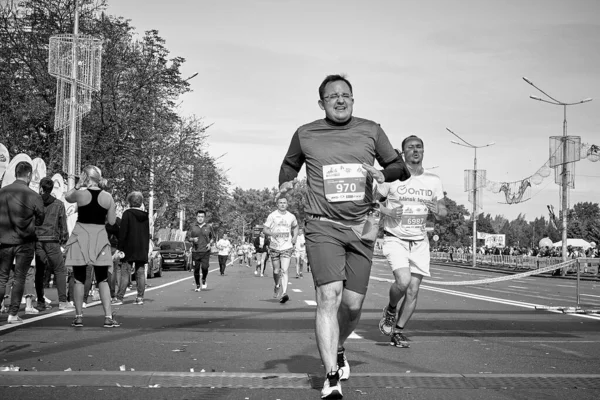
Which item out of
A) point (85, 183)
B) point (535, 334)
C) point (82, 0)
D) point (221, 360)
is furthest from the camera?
point (82, 0)

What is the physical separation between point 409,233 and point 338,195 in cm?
309

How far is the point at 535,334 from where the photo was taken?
9.16 metres

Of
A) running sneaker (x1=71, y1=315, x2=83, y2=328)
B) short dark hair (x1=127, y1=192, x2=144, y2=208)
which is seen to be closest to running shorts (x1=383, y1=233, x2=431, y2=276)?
running sneaker (x1=71, y1=315, x2=83, y2=328)

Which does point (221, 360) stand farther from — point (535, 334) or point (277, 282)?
point (277, 282)

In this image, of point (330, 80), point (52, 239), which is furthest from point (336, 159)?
point (52, 239)

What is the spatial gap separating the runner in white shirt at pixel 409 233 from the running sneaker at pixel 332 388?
3075 mm

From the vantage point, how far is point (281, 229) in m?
14.0

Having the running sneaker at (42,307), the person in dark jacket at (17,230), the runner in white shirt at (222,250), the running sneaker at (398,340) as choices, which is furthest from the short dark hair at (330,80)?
the runner in white shirt at (222,250)

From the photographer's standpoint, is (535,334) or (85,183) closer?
(535,334)

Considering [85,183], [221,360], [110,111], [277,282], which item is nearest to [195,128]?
[110,111]

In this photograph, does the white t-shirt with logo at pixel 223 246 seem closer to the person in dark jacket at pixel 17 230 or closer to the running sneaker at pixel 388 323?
the person in dark jacket at pixel 17 230

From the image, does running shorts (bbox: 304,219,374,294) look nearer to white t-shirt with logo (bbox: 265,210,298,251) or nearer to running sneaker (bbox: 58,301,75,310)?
running sneaker (bbox: 58,301,75,310)

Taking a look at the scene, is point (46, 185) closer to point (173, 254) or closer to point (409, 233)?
point (409, 233)

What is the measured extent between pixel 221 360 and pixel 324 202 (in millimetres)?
2042
